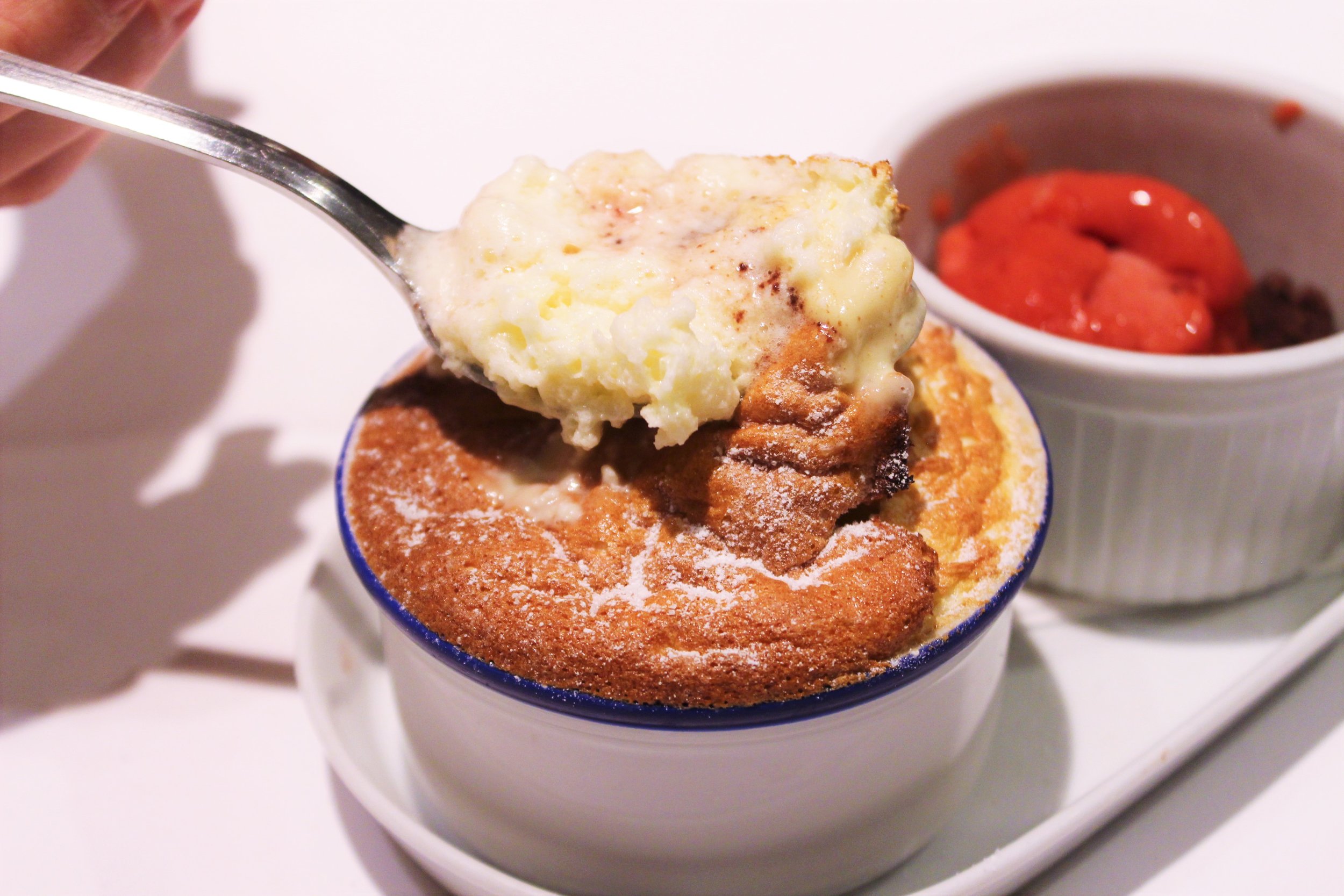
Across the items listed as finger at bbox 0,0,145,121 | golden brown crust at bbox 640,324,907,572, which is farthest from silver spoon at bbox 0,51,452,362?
golden brown crust at bbox 640,324,907,572

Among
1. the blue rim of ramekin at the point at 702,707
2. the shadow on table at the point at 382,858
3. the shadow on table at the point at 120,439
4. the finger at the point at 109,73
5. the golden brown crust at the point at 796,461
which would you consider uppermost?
the finger at the point at 109,73

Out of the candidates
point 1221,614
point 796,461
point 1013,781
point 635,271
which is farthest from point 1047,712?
point 635,271

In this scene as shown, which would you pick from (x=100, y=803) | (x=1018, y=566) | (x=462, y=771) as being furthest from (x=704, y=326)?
(x=100, y=803)

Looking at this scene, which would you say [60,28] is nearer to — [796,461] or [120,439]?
[120,439]

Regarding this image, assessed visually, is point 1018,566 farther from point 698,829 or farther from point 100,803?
A: point 100,803

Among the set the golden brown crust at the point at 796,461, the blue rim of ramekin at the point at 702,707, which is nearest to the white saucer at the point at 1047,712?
the blue rim of ramekin at the point at 702,707

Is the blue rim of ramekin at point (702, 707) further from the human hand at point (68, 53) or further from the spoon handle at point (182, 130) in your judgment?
the human hand at point (68, 53)
